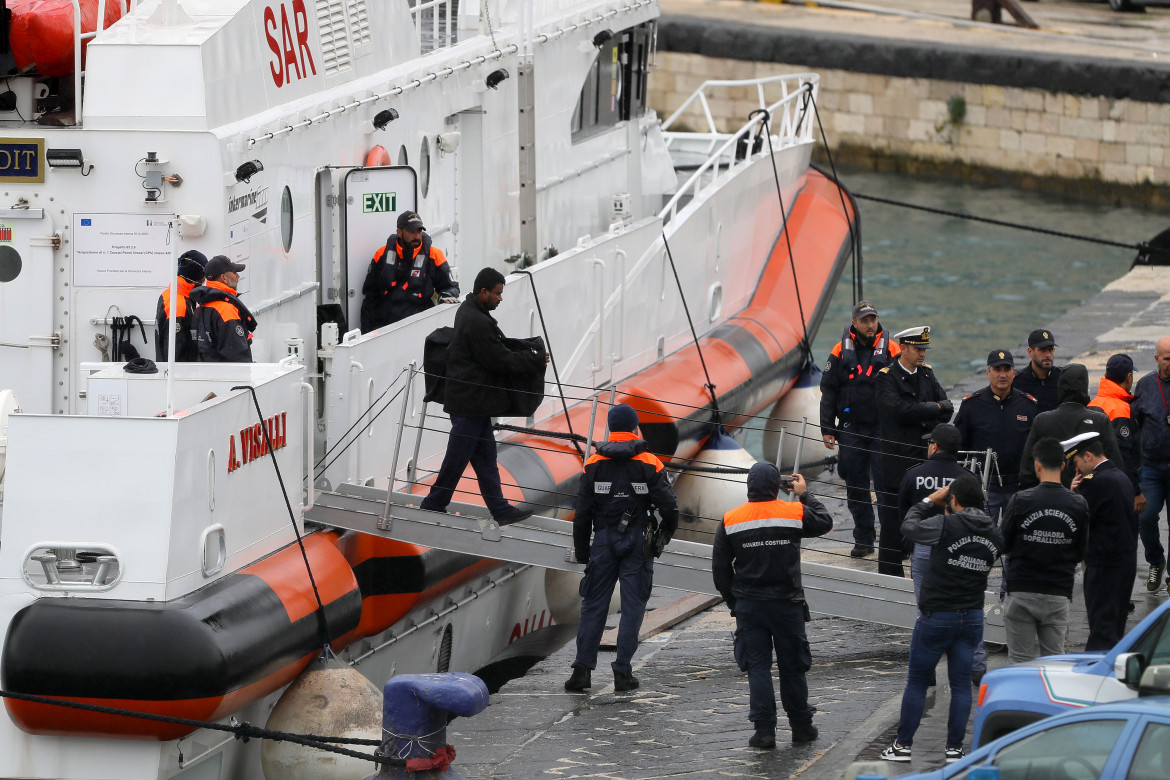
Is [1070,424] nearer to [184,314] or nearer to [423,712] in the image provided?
[423,712]

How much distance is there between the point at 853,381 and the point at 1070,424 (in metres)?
2.06

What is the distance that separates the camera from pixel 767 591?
7.43m

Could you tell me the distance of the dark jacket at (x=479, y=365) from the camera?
8469 mm

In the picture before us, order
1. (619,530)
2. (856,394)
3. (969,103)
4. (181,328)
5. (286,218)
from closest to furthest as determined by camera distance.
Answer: (181,328), (619,530), (286,218), (856,394), (969,103)

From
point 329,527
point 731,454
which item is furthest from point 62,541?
point 731,454

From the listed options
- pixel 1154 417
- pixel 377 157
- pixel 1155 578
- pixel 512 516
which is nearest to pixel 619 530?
pixel 512 516

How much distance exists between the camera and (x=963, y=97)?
29.4 meters

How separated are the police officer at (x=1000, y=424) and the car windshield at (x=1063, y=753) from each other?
3.90 m

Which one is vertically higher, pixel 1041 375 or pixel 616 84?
pixel 616 84

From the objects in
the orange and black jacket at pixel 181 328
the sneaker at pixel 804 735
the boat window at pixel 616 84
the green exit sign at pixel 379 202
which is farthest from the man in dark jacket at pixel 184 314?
the boat window at pixel 616 84

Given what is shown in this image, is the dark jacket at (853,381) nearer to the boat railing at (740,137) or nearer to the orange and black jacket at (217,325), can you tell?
the boat railing at (740,137)

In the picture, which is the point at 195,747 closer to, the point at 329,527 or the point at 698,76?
the point at 329,527

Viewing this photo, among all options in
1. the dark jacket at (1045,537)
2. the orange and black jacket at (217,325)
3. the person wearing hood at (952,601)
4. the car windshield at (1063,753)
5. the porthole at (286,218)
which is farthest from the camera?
the porthole at (286,218)

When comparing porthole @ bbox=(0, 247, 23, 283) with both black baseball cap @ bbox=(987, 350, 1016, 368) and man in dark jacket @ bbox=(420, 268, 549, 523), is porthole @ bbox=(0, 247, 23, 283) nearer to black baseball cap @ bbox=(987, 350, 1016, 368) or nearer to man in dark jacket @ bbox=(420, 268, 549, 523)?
man in dark jacket @ bbox=(420, 268, 549, 523)
